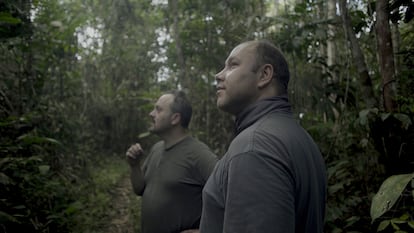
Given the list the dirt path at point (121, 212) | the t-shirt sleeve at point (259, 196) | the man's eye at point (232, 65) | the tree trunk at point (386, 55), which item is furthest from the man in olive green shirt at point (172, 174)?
the dirt path at point (121, 212)

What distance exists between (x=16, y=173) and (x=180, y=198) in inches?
80.7

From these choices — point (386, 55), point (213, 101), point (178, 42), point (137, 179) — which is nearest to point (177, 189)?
point (137, 179)

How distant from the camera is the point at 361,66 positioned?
11.4ft

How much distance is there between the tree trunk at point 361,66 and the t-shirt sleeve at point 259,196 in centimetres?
243

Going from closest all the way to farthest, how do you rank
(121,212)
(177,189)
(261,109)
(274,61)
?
(261,109) < (274,61) < (177,189) < (121,212)

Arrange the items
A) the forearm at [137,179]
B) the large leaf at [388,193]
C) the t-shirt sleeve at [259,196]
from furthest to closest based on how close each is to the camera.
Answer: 1. the forearm at [137,179]
2. the large leaf at [388,193]
3. the t-shirt sleeve at [259,196]

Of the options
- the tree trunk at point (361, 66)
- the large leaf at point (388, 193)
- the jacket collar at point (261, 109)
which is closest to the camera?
the jacket collar at point (261, 109)

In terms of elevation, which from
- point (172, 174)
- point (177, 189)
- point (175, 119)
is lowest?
point (177, 189)

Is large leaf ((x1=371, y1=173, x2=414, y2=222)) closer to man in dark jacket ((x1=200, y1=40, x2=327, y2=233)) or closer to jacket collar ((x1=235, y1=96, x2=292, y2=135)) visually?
man in dark jacket ((x1=200, y1=40, x2=327, y2=233))

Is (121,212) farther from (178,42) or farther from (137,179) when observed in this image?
(137,179)

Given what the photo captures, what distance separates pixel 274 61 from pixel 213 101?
520 cm

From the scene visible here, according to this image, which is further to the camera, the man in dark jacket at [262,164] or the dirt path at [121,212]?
the dirt path at [121,212]

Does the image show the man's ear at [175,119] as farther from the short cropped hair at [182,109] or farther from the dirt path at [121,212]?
the dirt path at [121,212]

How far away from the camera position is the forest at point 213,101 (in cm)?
304
